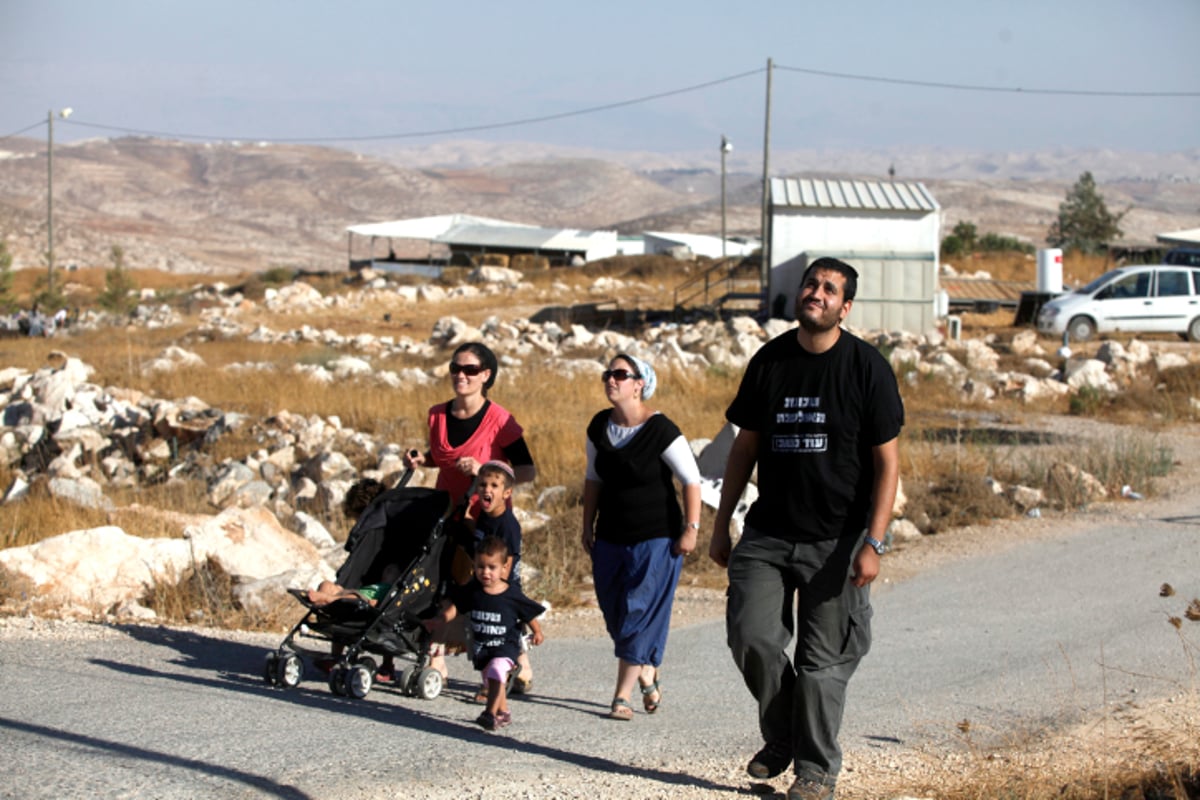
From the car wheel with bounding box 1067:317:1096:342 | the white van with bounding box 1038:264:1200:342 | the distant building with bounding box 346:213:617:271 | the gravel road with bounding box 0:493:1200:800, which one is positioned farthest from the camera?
the distant building with bounding box 346:213:617:271

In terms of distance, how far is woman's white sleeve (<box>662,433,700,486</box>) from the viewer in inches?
233

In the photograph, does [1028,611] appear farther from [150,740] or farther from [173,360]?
[173,360]

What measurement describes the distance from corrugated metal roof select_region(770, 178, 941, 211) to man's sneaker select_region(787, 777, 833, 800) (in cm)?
2752

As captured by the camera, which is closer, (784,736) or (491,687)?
→ (784,736)

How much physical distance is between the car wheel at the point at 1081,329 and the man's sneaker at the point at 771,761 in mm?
23778

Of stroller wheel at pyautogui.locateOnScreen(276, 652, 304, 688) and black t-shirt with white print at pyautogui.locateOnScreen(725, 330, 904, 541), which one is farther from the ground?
black t-shirt with white print at pyautogui.locateOnScreen(725, 330, 904, 541)

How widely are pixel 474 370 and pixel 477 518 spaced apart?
0.74 meters

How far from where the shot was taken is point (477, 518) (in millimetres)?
6270

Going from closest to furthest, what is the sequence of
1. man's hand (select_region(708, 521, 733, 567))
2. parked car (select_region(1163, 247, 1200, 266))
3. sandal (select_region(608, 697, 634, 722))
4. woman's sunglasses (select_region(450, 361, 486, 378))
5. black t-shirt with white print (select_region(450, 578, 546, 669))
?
man's hand (select_region(708, 521, 733, 567))
black t-shirt with white print (select_region(450, 578, 546, 669))
sandal (select_region(608, 697, 634, 722))
woman's sunglasses (select_region(450, 361, 486, 378))
parked car (select_region(1163, 247, 1200, 266))

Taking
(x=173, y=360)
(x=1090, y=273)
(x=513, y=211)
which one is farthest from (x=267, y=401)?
(x=513, y=211)

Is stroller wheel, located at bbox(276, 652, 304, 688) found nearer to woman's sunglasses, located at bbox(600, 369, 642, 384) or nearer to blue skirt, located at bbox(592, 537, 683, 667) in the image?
blue skirt, located at bbox(592, 537, 683, 667)

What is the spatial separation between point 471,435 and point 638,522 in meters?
1.03

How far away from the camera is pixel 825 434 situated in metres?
4.41

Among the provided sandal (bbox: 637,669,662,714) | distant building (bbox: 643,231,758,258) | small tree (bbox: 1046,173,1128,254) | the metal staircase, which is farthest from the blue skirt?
distant building (bbox: 643,231,758,258)
